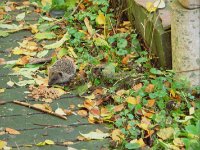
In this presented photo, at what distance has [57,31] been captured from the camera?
6457 mm

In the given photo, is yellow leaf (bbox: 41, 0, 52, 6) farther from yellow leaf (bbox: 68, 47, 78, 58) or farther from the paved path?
the paved path

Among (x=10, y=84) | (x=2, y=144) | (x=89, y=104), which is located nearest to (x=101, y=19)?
(x=10, y=84)

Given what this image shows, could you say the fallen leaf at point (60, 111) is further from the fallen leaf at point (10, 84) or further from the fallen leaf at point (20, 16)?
the fallen leaf at point (20, 16)

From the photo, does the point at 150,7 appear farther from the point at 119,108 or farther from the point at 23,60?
the point at 23,60

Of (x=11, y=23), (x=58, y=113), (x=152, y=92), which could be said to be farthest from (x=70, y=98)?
(x=11, y=23)

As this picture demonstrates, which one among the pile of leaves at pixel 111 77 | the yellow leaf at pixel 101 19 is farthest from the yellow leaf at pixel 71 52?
the yellow leaf at pixel 101 19

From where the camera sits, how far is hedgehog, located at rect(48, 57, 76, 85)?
17.0 feet

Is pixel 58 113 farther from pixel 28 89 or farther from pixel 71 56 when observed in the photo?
pixel 71 56

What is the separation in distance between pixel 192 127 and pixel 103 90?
1.12 metres

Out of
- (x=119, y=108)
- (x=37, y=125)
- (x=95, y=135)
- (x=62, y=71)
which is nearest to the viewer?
(x=95, y=135)

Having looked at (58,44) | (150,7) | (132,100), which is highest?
(150,7)

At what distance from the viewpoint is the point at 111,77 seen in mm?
5266

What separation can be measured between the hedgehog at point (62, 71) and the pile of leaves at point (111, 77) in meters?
0.08

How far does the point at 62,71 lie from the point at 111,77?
499 mm
